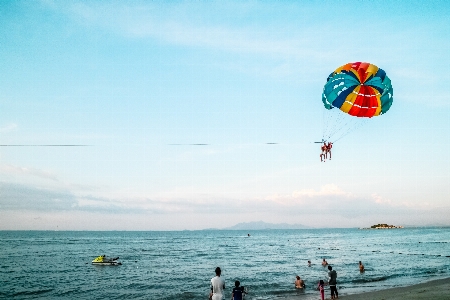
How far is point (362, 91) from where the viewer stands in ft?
54.1

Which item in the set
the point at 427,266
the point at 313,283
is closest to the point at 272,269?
the point at 313,283

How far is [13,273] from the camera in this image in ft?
105

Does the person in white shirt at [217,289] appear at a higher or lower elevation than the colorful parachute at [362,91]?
lower

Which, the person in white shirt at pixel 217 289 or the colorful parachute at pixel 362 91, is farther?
the colorful parachute at pixel 362 91

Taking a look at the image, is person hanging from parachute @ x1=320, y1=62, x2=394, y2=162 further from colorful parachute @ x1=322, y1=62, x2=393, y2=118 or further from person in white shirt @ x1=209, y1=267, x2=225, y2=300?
person in white shirt @ x1=209, y1=267, x2=225, y2=300

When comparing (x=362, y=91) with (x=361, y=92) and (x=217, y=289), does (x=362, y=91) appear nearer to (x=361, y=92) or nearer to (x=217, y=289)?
(x=361, y=92)

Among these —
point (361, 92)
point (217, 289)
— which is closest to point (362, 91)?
point (361, 92)

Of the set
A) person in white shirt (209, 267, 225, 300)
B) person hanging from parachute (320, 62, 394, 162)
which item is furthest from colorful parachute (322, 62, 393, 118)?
person in white shirt (209, 267, 225, 300)

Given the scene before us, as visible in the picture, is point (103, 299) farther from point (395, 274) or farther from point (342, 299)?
point (395, 274)

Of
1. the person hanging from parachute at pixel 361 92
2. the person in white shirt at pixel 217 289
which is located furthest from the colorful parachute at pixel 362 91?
the person in white shirt at pixel 217 289

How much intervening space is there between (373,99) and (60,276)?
1159 inches

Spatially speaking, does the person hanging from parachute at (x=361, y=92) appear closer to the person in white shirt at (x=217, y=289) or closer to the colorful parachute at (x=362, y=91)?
the colorful parachute at (x=362, y=91)

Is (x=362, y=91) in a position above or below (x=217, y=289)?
above

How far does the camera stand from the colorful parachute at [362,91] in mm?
16375
